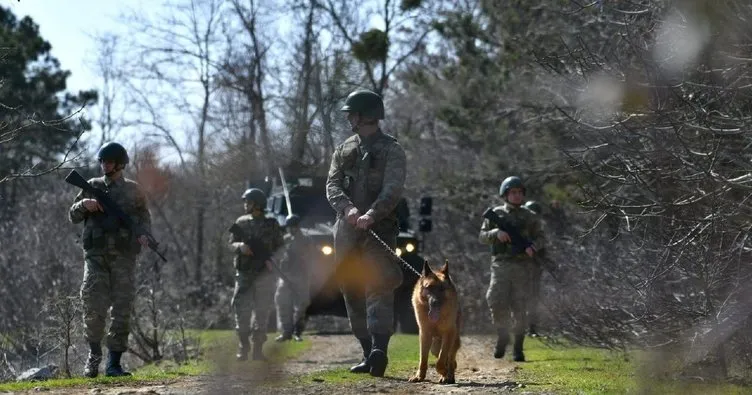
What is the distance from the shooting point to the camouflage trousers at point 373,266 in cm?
1113

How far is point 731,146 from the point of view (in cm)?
1161

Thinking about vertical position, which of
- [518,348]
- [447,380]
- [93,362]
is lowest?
[447,380]

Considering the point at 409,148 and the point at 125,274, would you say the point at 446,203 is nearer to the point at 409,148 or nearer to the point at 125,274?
the point at 409,148

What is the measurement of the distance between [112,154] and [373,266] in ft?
8.96

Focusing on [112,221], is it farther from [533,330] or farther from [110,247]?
[533,330]

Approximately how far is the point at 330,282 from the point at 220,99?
13686 millimetres

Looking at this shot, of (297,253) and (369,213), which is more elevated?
(297,253)

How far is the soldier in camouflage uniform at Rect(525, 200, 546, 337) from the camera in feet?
51.1

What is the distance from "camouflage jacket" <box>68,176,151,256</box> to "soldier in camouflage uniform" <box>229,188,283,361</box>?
4007mm

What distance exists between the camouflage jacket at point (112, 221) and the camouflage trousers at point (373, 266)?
6.48ft

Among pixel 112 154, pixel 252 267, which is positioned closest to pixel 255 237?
pixel 252 267

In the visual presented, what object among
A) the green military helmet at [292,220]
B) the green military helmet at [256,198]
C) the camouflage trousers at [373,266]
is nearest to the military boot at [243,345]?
the green military helmet at [256,198]

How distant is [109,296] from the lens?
1187 cm

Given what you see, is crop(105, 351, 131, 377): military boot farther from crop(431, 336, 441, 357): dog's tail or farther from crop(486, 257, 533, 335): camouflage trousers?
crop(486, 257, 533, 335): camouflage trousers
